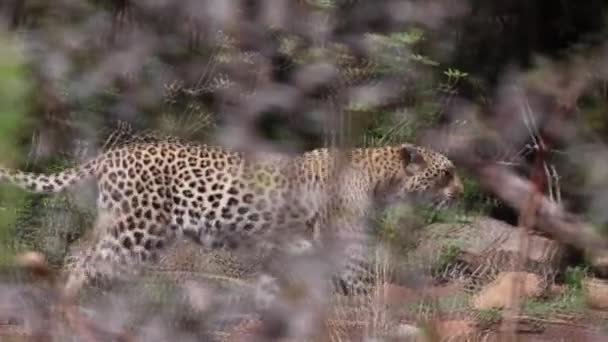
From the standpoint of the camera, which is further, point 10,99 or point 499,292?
point 499,292

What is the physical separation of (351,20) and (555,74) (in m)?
0.73

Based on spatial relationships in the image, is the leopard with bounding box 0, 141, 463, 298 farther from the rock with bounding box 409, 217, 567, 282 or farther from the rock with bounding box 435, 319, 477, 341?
the rock with bounding box 435, 319, 477, 341

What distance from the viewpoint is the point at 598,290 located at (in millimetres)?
7117

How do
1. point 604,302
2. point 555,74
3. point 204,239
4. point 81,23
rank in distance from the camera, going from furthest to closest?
point 204,239
point 604,302
point 81,23
point 555,74

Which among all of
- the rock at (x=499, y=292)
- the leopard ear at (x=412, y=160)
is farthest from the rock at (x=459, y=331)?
the leopard ear at (x=412, y=160)

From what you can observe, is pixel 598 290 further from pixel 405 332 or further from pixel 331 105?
pixel 331 105

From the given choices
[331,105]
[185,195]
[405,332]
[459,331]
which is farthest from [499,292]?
[331,105]

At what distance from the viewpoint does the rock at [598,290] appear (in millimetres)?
6501

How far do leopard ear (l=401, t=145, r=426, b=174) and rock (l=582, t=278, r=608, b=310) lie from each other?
109 cm

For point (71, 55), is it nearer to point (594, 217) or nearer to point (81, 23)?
point (81, 23)

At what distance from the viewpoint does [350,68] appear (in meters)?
2.21

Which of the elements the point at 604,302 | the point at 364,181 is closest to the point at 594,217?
the point at 604,302

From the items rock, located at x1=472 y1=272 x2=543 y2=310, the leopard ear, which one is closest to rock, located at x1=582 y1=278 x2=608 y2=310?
rock, located at x1=472 y1=272 x2=543 y2=310

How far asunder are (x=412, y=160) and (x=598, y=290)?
1.21 m
